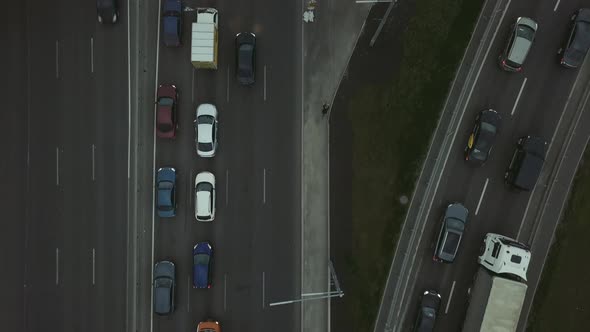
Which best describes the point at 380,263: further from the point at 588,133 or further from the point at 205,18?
the point at 205,18

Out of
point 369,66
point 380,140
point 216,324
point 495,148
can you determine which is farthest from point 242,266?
point 495,148

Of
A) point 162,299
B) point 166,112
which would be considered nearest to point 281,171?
point 166,112

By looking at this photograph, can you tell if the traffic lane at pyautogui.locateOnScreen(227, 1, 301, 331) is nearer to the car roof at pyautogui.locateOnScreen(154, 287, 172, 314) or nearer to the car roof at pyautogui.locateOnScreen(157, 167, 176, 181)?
the car roof at pyautogui.locateOnScreen(157, 167, 176, 181)

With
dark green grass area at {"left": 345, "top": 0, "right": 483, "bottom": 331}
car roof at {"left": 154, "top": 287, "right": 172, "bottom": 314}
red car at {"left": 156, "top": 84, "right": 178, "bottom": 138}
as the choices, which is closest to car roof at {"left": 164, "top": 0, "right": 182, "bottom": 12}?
red car at {"left": 156, "top": 84, "right": 178, "bottom": 138}

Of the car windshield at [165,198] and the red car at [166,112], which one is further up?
the red car at [166,112]

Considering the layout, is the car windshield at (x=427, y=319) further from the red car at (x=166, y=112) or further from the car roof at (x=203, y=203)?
the red car at (x=166, y=112)
